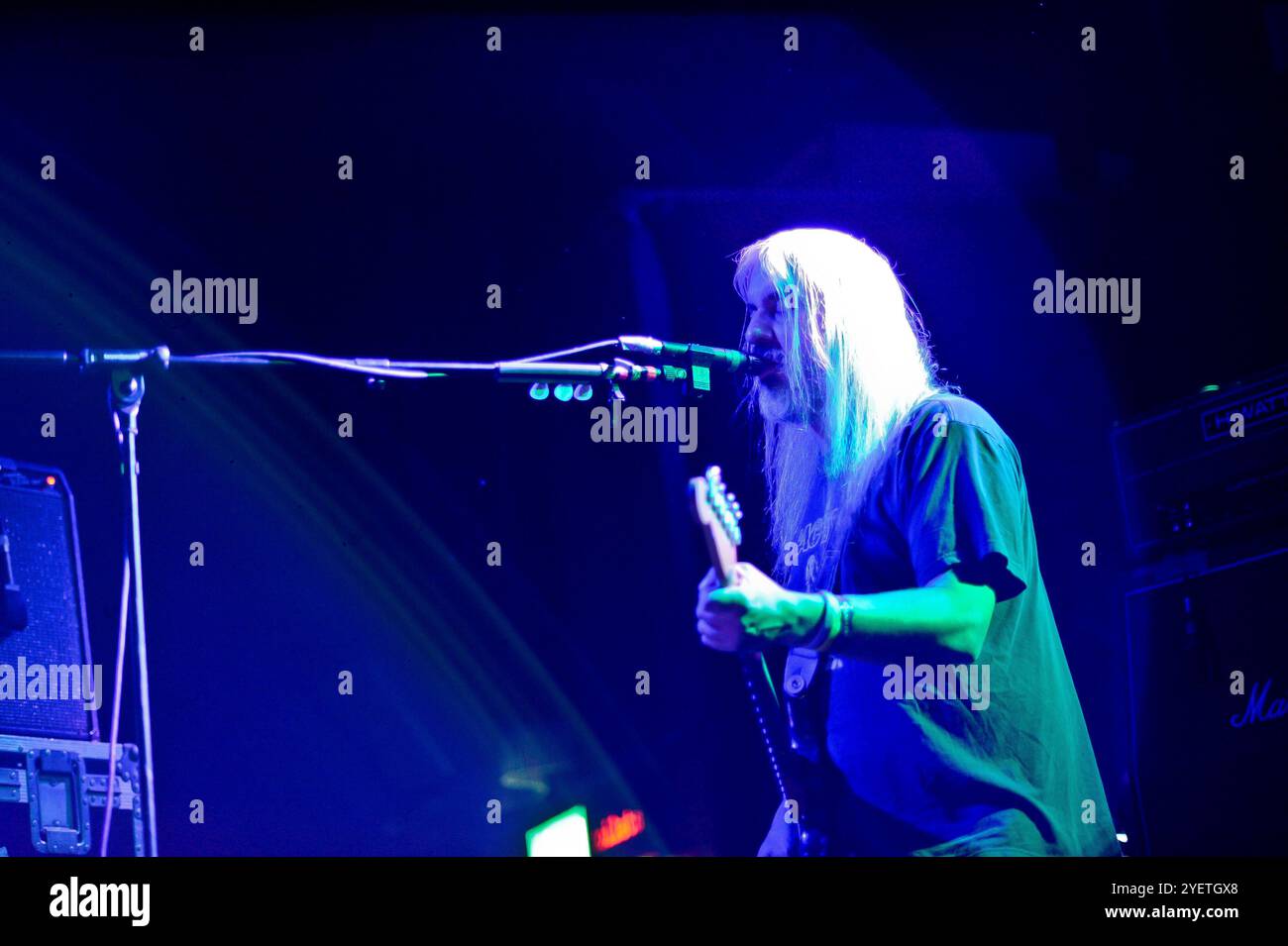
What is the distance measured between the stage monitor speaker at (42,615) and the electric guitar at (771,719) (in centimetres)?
127

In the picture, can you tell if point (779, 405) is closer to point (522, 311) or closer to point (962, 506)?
point (962, 506)

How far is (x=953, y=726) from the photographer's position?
7.55ft

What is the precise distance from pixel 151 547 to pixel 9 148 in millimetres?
898

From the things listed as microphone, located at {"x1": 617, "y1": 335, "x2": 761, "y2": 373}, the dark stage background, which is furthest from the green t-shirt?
microphone, located at {"x1": 617, "y1": 335, "x2": 761, "y2": 373}

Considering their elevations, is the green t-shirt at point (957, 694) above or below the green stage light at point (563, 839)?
above

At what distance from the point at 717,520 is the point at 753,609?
0.58ft

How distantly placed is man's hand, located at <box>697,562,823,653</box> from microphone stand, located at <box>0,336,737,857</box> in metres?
0.44

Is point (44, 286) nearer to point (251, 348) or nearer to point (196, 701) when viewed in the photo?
point (251, 348)

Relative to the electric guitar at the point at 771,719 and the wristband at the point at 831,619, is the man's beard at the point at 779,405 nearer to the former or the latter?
the electric guitar at the point at 771,719

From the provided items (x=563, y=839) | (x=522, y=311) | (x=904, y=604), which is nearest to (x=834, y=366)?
(x=904, y=604)

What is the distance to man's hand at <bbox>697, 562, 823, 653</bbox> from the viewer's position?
7.21 feet

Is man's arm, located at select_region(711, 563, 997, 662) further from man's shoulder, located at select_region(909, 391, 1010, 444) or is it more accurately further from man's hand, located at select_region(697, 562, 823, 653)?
man's shoulder, located at select_region(909, 391, 1010, 444)

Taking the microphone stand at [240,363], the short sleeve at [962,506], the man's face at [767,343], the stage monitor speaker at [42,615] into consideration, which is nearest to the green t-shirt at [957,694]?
the short sleeve at [962,506]

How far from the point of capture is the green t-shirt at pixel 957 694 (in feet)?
7.41
